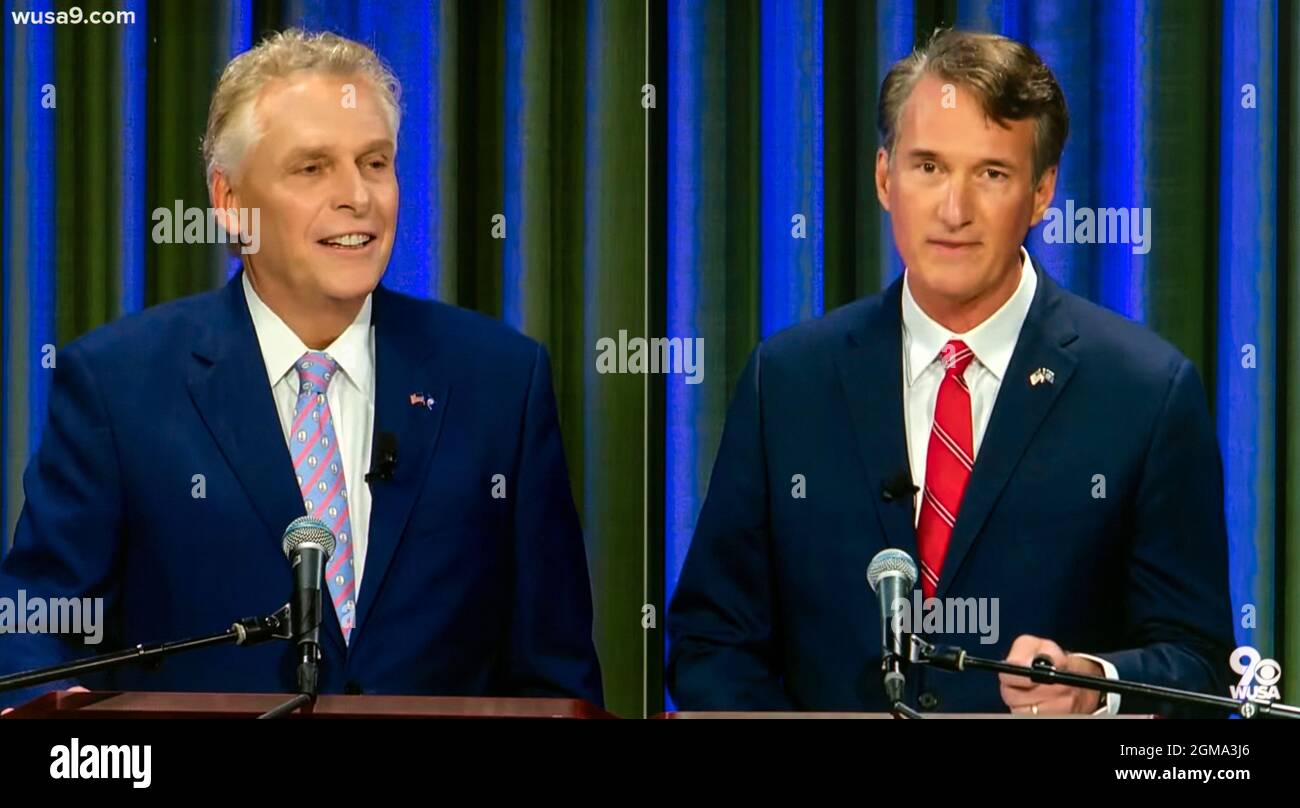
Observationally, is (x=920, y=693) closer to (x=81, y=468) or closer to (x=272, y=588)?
(x=272, y=588)

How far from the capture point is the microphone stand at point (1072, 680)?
4137 millimetres

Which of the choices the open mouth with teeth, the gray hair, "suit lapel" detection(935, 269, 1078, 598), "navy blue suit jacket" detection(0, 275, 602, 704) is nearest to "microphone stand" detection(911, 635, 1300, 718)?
"suit lapel" detection(935, 269, 1078, 598)

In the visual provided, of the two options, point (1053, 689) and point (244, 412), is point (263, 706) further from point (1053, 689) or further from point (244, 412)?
point (1053, 689)

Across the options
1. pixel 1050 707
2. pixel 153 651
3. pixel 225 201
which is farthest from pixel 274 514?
pixel 1050 707

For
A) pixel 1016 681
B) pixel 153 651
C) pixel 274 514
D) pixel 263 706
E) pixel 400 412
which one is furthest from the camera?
pixel 400 412

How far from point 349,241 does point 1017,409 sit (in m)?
1.64

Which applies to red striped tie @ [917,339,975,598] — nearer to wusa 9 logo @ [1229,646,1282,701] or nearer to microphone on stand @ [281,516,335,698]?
wusa 9 logo @ [1229,646,1282,701]

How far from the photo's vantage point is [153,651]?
4.14m

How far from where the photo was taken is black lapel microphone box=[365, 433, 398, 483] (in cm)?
475

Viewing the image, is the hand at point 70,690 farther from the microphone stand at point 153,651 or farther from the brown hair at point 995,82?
the brown hair at point 995,82

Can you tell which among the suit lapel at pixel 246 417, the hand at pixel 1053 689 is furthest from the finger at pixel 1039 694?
the suit lapel at pixel 246 417

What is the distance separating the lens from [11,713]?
14.1 feet

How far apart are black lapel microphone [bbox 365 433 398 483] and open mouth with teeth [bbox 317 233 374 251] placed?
465 mm

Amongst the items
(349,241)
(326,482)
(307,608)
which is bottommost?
(307,608)
